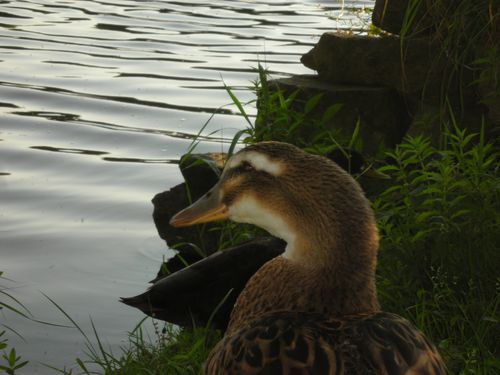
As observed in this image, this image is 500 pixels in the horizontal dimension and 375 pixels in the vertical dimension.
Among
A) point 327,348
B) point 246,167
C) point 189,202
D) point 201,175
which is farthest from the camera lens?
point 201,175

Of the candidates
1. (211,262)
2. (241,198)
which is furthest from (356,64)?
(241,198)

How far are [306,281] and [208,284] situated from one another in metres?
1.95

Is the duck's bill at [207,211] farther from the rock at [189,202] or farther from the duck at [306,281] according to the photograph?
the rock at [189,202]

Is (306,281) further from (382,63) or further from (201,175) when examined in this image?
(382,63)

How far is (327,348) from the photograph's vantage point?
9.73 feet

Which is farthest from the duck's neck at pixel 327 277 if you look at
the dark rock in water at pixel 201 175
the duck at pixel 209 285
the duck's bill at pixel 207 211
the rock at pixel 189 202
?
the dark rock in water at pixel 201 175

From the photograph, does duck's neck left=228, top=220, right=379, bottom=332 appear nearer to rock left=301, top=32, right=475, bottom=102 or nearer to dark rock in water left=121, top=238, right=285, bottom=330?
dark rock in water left=121, top=238, right=285, bottom=330

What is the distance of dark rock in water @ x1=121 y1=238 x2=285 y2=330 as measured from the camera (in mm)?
5285

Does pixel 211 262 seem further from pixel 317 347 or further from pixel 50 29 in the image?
pixel 50 29

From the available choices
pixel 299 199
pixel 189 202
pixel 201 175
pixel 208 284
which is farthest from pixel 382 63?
pixel 299 199

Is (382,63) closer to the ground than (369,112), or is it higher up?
higher up

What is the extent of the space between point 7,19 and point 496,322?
919cm

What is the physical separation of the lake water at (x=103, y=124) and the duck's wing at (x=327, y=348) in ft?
7.89

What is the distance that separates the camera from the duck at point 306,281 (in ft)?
9.80
